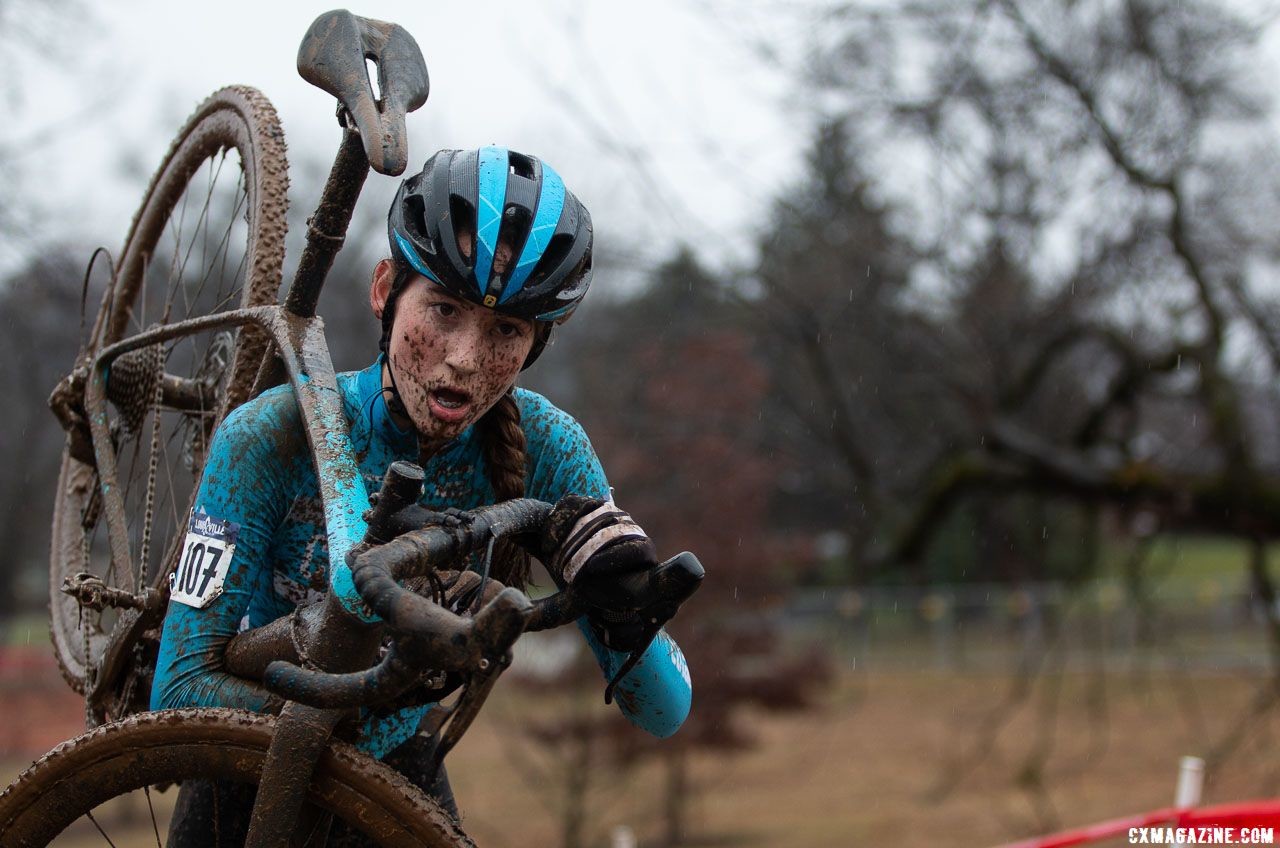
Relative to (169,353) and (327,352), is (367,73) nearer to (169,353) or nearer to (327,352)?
(327,352)

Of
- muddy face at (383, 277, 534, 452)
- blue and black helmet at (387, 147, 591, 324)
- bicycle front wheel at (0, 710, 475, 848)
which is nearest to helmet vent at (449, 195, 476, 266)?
blue and black helmet at (387, 147, 591, 324)

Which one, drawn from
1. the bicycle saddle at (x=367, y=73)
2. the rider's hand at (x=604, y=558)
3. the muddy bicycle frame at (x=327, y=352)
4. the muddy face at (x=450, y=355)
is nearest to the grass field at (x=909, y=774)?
the muddy bicycle frame at (x=327, y=352)

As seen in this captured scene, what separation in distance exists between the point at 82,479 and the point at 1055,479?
9469 millimetres

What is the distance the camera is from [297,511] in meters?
2.86

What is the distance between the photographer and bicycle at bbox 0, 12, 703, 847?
2078 mm

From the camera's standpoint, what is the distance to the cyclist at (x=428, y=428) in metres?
2.65

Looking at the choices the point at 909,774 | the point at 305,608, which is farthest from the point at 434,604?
the point at 909,774

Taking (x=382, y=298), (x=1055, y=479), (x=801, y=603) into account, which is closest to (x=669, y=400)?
(x=1055, y=479)

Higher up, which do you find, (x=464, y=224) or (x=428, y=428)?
(x=464, y=224)

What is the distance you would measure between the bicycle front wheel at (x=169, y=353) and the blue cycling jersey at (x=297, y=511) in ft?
1.47

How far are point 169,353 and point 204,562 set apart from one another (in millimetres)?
1589

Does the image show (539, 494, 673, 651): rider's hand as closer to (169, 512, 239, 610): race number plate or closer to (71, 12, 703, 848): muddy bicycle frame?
(71, 12, 703, 848): muddy bicycle frame

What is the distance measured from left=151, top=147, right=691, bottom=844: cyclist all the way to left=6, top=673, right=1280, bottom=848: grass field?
8.27 metres

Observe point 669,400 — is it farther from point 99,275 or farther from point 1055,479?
point 99,275
